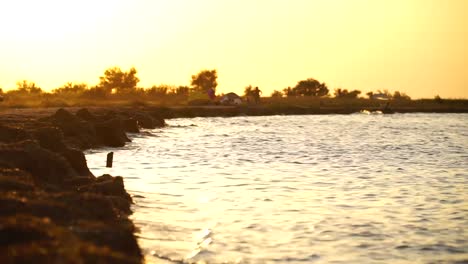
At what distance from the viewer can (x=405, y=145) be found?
153 feet

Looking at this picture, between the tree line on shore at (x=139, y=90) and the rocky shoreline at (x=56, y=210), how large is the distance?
10375 cm

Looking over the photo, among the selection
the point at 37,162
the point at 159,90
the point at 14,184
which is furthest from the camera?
the point at 159,90

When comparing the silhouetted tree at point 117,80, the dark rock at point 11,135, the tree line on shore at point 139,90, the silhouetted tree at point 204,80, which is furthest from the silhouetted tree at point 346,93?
the dark rock at point 11,135

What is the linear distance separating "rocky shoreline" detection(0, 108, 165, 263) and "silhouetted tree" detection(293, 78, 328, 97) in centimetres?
16587

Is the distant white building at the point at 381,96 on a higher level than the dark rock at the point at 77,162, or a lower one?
higher

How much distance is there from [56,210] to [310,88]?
6965 inches

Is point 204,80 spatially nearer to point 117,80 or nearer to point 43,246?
point 117,80

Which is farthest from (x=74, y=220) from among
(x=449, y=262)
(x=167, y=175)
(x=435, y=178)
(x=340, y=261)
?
(x=435, y=178)

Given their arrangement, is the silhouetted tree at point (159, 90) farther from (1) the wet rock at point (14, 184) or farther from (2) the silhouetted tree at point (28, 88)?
(1) the wet rock at point (14, 184)

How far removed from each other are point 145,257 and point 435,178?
16754 millimetres

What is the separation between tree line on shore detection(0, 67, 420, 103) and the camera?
124m

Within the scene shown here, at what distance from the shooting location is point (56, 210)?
373 inches

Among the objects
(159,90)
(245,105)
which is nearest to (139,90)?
(159,90)

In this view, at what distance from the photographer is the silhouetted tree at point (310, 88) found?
184 metres
